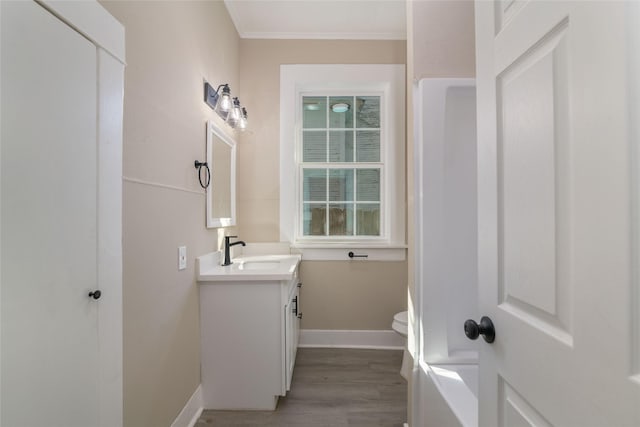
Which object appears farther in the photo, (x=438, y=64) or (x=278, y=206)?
(x=278, y=206)

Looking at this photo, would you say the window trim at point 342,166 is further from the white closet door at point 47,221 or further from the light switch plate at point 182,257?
the white closet door at point 47,221

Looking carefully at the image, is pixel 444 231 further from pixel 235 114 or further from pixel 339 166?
pixel 235 114

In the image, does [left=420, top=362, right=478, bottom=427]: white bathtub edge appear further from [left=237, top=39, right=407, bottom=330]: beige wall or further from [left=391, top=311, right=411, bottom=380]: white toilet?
[left=237, top=39, right=407, bottom=330]: beige wall

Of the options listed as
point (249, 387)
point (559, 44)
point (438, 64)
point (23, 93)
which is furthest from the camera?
point (249, 387)

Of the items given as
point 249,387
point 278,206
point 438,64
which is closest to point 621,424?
point 438,64

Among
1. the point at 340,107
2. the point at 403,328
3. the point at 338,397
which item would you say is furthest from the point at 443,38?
the point at 338,397

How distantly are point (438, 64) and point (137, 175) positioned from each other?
145cm

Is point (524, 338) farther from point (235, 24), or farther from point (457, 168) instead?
point (235, 24)

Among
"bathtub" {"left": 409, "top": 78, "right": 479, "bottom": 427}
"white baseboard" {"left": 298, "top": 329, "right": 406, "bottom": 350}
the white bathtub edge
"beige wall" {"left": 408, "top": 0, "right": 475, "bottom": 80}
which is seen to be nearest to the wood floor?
"white baseboard" {"left": 298, "top": 329, "right": 406, "bottom": 350}

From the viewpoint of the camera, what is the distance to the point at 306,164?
2.78m

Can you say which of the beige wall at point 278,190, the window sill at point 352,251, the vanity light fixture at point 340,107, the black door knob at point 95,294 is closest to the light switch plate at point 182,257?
the black door knob at point 95,294

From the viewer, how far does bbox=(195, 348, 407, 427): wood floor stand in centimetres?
166

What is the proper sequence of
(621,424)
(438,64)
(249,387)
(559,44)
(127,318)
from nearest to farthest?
Result: (621,424) → (559,44) → (127,318) → (438,64) → (249,387)

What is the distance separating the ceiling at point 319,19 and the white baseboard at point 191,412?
2.77 meters
